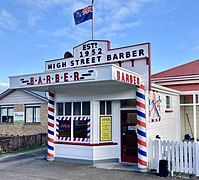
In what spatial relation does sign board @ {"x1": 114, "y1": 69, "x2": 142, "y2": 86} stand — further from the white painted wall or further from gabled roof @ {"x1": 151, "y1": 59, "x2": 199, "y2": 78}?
the white painted wall

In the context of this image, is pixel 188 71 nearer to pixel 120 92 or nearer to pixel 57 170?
pixel 120 92

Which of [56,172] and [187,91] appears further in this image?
[187,91]

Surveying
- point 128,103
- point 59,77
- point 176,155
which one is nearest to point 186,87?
point 128,103

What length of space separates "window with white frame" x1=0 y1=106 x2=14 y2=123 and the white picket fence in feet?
52.0

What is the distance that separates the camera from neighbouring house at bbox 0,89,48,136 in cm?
2014

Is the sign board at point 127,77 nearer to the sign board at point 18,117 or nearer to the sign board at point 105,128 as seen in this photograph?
the sign board at point 105,128

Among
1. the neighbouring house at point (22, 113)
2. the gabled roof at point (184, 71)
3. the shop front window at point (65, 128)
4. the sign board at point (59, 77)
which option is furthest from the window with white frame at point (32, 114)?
the sign board at point (59, 77)

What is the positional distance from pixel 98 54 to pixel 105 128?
3062 millimetres

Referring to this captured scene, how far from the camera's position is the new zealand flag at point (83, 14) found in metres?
12.8

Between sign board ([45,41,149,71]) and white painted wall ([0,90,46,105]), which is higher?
sign board ([45,41,149,71])

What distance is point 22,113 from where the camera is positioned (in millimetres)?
21359

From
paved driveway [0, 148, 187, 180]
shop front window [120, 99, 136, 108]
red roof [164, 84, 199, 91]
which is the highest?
red roof [164, 84, 199, 91]

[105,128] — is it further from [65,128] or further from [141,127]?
[65,128]

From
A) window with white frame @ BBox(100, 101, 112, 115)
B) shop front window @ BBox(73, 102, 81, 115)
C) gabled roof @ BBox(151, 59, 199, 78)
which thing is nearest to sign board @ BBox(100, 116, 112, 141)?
window with white frame @ BBox(100, 101, 112, 115)
